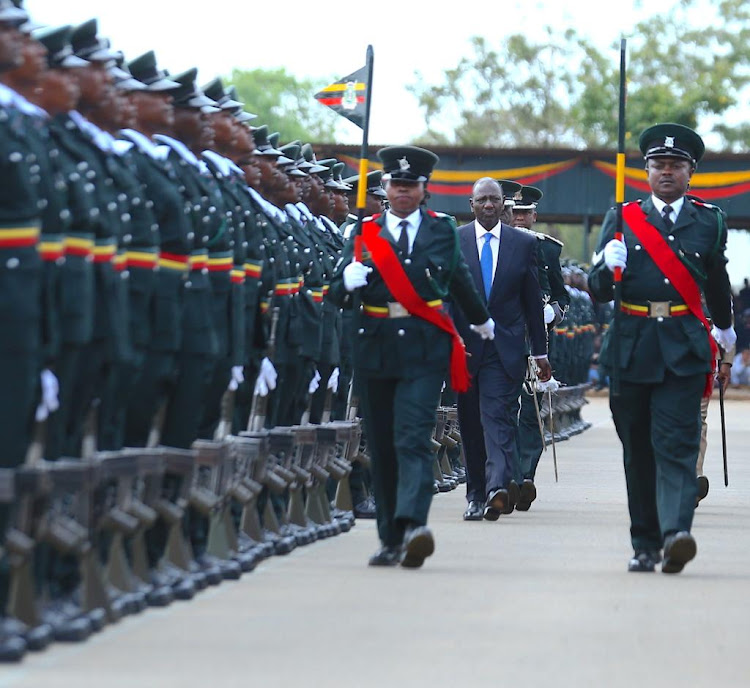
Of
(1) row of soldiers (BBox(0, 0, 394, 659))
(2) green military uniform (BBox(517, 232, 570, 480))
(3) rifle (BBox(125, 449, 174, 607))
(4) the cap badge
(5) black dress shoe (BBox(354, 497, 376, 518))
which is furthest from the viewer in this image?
(2) green military uniform (BBox(517, 232, 570, 480))

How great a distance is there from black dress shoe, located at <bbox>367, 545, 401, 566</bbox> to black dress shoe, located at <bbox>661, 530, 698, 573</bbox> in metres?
1.36

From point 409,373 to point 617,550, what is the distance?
82.6 inches

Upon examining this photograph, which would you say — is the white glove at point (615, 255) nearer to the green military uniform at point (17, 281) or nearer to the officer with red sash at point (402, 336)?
the officer with red sash at point (402, 336)

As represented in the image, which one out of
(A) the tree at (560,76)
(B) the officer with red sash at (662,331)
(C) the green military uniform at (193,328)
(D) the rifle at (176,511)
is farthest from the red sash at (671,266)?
(A) the tree at (560,76)

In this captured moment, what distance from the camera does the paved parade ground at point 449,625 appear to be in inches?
336

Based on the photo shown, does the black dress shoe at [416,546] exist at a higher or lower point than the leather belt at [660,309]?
lower

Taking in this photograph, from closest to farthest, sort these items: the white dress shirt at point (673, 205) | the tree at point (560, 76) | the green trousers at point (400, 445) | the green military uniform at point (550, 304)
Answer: the green trousers at point (400, 445) → the white dress shirt at point (673, 205) → the green military uniform at point (550, 304) → the tree at point (560, 76)

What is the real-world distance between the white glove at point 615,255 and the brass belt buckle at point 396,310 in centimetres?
106

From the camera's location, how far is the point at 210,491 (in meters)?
11.4

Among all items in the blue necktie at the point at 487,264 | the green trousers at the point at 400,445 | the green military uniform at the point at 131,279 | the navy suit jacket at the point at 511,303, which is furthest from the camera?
→ the blue necktie at the point at 487,264

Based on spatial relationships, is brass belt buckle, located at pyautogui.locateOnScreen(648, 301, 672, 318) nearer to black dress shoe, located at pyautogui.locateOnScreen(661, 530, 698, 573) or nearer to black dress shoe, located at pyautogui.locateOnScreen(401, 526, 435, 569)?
black dress shoe, located at pyautogui.locateOnScreen(661, 530, 698, 573)

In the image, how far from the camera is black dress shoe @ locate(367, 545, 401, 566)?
1225 centimetres

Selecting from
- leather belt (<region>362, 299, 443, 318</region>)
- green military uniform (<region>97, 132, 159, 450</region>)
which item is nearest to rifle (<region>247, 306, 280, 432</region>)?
leather belt (<region>362, 299, 443, 318</region>)

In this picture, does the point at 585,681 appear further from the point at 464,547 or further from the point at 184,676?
the point at 464,547
